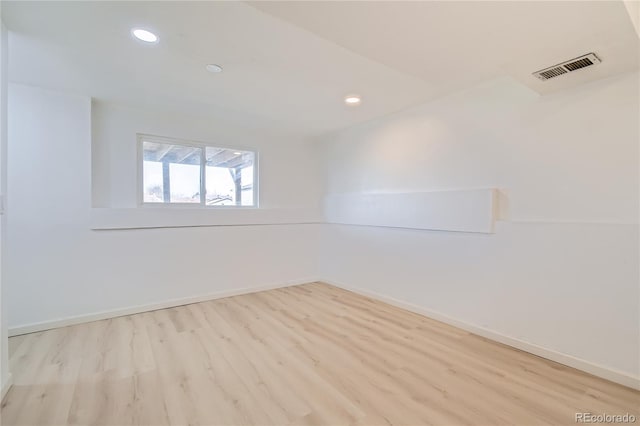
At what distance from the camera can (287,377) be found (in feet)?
6.82

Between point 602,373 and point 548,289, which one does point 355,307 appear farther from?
point 602,373

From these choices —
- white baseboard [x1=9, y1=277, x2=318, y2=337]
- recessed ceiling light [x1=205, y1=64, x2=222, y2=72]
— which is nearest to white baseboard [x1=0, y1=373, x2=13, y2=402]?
white baseboard [x1=9, y1=277, x2=318, y2=337]

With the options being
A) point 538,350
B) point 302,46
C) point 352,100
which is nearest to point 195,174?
point 352,100

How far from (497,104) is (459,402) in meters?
2.55

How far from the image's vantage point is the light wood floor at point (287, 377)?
170cm

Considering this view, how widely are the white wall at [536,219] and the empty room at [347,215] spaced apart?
0.6 inches

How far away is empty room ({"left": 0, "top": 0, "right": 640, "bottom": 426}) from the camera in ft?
5.73

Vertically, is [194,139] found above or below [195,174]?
above

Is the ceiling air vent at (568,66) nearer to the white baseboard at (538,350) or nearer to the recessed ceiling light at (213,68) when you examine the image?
the white baseboard at (538,350)

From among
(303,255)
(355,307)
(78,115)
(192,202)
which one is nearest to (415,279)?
(355,307)

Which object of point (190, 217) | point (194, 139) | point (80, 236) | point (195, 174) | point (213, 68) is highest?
point (213, 68)

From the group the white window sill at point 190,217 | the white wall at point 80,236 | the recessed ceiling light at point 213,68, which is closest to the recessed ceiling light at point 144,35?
the recessed ceiling light at point 213,68

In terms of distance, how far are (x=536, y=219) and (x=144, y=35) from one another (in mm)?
3379

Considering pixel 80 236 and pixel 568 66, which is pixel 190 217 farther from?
pixel 568 66
